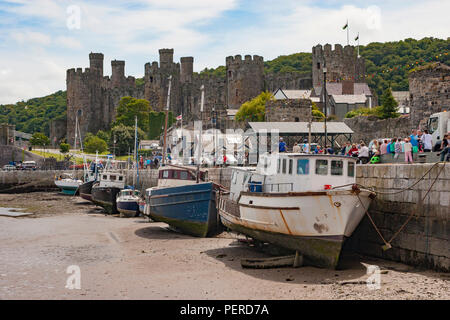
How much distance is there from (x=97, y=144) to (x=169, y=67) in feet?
67.1

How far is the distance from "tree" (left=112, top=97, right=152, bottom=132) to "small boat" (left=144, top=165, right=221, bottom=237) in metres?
52.5

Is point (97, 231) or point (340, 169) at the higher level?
point (340, 169)

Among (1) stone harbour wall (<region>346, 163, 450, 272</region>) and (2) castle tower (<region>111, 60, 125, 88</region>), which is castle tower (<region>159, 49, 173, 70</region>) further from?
(1) stone harbour wall (<region>346, 163, 450, 272</region>)

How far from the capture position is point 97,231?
66.9ft

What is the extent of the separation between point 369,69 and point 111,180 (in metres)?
58.7

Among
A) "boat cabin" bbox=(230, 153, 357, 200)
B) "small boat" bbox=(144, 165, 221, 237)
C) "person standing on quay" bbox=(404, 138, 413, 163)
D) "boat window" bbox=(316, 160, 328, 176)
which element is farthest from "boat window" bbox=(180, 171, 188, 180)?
"person standing on quay" bbox=(404, 138, 413, 163)

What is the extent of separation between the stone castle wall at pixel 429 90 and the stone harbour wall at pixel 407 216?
41.8ft

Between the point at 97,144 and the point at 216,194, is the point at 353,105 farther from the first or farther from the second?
the point at 216,194

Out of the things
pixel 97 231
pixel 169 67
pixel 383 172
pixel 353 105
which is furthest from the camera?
pixel 169 67

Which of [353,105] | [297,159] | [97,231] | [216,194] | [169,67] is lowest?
[97,231]

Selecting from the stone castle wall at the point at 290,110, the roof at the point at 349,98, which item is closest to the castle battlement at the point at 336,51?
the roof at the point at 349,98

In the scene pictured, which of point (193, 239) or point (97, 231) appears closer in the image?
point (193, 239)
